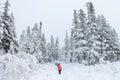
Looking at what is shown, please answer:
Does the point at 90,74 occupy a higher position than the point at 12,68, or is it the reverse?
the point at 12,68

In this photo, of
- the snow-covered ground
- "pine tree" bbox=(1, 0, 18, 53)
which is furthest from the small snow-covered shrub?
"pine tree" bbox=(1, 0, 18, 53)

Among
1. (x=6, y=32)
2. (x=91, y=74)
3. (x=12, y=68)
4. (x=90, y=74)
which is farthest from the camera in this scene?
(x=6, y=32)

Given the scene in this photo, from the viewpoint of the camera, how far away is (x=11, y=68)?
38.6ft

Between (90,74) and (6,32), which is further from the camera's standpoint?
(6,32)

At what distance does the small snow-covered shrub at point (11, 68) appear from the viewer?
466 inches

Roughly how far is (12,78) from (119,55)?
3246cm

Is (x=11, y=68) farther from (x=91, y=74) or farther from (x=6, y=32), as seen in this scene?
(x=6, y=32)

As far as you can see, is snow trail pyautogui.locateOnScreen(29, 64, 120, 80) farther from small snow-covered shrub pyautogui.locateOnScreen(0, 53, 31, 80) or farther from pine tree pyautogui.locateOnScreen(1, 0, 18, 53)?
pine tree pyautogui.locateOnScreen(1, 0, 18, 53)

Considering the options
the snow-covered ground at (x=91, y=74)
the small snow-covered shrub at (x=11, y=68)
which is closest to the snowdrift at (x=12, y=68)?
the small snow-covered shrub at (x=11, y=68)

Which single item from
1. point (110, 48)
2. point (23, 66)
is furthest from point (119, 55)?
point (23, 66)

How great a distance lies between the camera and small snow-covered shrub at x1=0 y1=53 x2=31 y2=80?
11.8 m

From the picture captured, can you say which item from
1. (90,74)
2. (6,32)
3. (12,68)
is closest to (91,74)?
(90,74)

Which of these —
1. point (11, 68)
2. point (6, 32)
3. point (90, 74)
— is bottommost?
point (90, 74)

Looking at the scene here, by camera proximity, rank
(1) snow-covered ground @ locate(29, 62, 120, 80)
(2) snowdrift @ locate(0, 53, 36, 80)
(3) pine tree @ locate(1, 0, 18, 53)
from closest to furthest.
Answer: (2) snowdrift @ locate(0, 53, 36, 80)
(1) snow-covered ground @ locate(29, 62, 120, 80)
(3) pine tree @ locate(1, 0, 18, 53)
